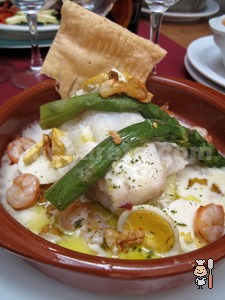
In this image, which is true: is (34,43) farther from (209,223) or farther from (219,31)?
(209,223)

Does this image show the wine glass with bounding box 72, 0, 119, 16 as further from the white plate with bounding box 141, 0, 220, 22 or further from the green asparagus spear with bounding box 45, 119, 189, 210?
the white plate with bounding box 141, 0, 220, 22

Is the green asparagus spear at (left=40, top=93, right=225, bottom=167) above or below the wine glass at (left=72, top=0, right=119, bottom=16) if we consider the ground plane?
below

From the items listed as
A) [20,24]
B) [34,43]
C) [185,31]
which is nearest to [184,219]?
[34,43]

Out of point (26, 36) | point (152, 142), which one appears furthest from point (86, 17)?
point (26, 36)

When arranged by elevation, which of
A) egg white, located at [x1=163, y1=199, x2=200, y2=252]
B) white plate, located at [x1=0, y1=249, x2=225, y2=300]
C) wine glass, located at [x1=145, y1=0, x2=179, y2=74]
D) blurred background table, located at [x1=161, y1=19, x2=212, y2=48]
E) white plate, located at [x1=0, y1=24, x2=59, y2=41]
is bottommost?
white plate, located at [x1=0, y1=249, x2=225, y2=300]

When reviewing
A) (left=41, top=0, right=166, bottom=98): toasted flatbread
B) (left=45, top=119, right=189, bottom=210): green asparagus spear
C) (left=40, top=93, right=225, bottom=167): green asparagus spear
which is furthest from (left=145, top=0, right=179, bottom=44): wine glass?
(left=45, top=119, right=189, bottom=210): green asparagus spear

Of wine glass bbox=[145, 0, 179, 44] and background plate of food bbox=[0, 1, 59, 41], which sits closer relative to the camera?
wine glass bbox=[145, 0, 179, 44]

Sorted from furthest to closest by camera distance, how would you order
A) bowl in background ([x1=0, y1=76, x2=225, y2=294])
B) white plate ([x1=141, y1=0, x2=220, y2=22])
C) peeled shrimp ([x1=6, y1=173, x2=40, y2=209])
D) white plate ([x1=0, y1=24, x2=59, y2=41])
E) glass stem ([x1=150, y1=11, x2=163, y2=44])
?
white plate ([x1=141, y1=0, x2=220, y2=22]) → white plate ([x1=0, y1=24, x2=59, y2=41]) → glass stem ([x1=150, y1=11, x2=163, y2=44]) → peeled shrimp ([x1=6, y1=173, x2=40, y2=209]) → bowl in background ([x1=0, y1=76, x2=225, y2=294])
